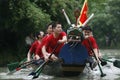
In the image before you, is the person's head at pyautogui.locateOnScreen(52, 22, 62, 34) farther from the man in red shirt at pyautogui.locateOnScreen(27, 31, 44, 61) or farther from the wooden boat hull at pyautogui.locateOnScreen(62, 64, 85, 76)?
the man in red shirt at pyautogui.locateOnScreen(27, 31, 44, 61)

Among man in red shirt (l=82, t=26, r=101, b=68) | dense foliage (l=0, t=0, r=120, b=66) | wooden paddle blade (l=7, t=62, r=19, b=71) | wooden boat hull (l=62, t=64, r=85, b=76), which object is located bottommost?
wooden boat hull (l=62, t=64, r=85, b=76)

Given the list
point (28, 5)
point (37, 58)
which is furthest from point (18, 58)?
point (37, 58)

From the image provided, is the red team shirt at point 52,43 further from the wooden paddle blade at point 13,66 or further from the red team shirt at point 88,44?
the wooden paddle blade at point 13,66

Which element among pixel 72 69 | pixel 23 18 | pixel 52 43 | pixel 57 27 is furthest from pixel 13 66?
pixel 23 18

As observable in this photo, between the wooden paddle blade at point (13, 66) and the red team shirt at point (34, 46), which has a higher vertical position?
the red team shirt at point (34, 46)

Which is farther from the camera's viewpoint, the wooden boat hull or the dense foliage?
the dense foliage

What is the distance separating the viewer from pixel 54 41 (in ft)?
37.0

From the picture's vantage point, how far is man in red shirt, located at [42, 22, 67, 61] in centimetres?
1074

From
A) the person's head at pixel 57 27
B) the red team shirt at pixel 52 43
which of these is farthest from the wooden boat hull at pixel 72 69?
the person's head at pixel 57 27

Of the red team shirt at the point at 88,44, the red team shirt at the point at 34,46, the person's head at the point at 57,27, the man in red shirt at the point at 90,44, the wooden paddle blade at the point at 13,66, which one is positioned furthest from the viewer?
the red team shirt at the point at 34,46

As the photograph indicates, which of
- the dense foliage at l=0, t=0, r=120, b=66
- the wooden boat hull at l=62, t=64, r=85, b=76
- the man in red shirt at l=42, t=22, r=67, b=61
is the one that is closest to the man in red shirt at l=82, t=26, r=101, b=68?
the wooden boat hull at l=62, t=64, r=85, b=76

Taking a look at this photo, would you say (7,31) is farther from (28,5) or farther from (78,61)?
(78,61)

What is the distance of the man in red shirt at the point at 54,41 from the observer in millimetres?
10738

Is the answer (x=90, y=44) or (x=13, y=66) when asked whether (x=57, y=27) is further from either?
(x=13, y=66)
